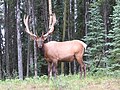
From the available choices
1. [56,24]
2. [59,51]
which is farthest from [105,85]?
[56,24]

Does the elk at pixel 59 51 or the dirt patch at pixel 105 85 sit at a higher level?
the elk at pixel 59 51

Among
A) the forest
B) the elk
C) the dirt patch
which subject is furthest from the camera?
the forest

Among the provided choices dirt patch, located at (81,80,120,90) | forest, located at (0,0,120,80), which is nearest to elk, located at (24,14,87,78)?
dirt patch, located at (81,80,120,90)

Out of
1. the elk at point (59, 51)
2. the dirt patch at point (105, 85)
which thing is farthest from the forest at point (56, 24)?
the dirt patch at point (105, 85)

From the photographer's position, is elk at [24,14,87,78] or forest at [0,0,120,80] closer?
elk at [24,14,87,78]

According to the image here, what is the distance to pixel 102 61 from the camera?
16.5 meters

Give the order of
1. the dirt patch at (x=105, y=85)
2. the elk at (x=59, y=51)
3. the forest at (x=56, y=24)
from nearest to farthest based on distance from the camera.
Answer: the dirt patch at (x=105, y=85)
the elk at (x=59, y=51)
the forest at (x=56, y=24)

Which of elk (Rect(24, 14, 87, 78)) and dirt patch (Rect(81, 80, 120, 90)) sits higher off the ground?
elk (Rect(24, 14, 87, 78))

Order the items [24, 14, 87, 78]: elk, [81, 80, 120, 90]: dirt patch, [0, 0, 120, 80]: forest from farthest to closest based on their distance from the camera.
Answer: [0, 0, 120, 80]: forest → [24, 14, 87, 78]: elk → [81, 80, 120, 90]: dirt patch

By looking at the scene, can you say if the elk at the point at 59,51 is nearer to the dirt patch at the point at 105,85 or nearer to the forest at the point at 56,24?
the dirt patch at the point at 105,85

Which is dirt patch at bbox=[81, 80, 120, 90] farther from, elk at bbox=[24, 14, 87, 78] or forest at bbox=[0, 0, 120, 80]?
forest at bbox=[0, 0, 120, 80]

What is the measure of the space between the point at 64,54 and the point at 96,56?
21.6 ft

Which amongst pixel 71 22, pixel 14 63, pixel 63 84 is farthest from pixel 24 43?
pixel 63 84

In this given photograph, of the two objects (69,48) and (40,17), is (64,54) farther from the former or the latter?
(40,17)
